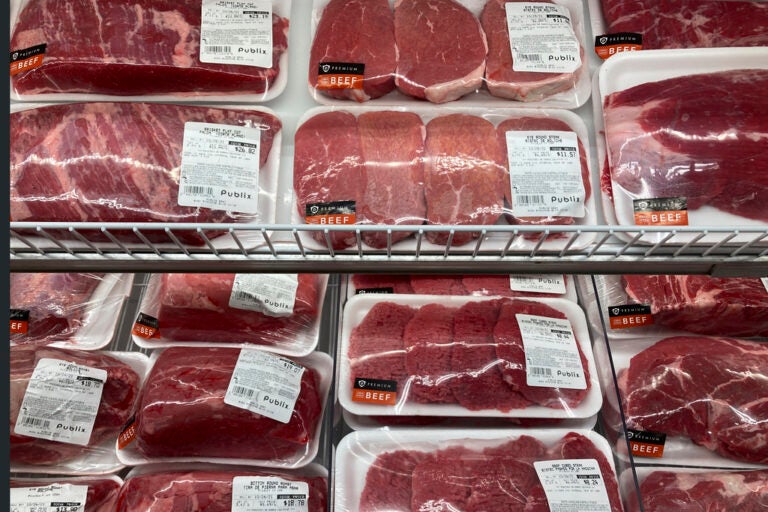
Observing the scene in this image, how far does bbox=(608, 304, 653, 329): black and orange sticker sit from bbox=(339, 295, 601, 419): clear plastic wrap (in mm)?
160

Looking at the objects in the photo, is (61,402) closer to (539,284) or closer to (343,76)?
(343,76)

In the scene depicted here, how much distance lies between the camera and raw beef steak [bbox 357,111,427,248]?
1.34m

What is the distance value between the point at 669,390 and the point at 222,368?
1305mm

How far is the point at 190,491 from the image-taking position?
1409 millimetres

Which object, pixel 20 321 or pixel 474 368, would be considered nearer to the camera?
pixel 474 368

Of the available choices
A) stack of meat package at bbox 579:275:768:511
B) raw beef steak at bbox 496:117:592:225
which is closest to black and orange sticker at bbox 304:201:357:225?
raw beef steak at bbox 496:117:592:225

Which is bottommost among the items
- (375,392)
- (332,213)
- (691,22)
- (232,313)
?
(375,392)

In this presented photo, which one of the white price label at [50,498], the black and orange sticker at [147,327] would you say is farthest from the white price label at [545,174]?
the white price label at [50,498]

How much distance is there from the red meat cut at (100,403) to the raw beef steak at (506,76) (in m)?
1.43

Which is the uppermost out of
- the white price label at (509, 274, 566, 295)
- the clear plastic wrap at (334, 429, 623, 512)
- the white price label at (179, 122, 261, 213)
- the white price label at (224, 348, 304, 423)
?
the white price label at (179, 122, 261, 213)

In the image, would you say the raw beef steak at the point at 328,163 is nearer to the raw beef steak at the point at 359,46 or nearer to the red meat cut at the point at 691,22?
the raw beef steak at the point at 359,46

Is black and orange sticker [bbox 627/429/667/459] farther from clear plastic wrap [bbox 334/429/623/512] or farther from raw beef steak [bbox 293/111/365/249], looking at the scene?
raw beef steak [bbox 293/111/365/249]

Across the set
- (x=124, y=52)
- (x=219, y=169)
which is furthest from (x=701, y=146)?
(x=124, y=52)

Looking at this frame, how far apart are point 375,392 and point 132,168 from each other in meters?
0.89
